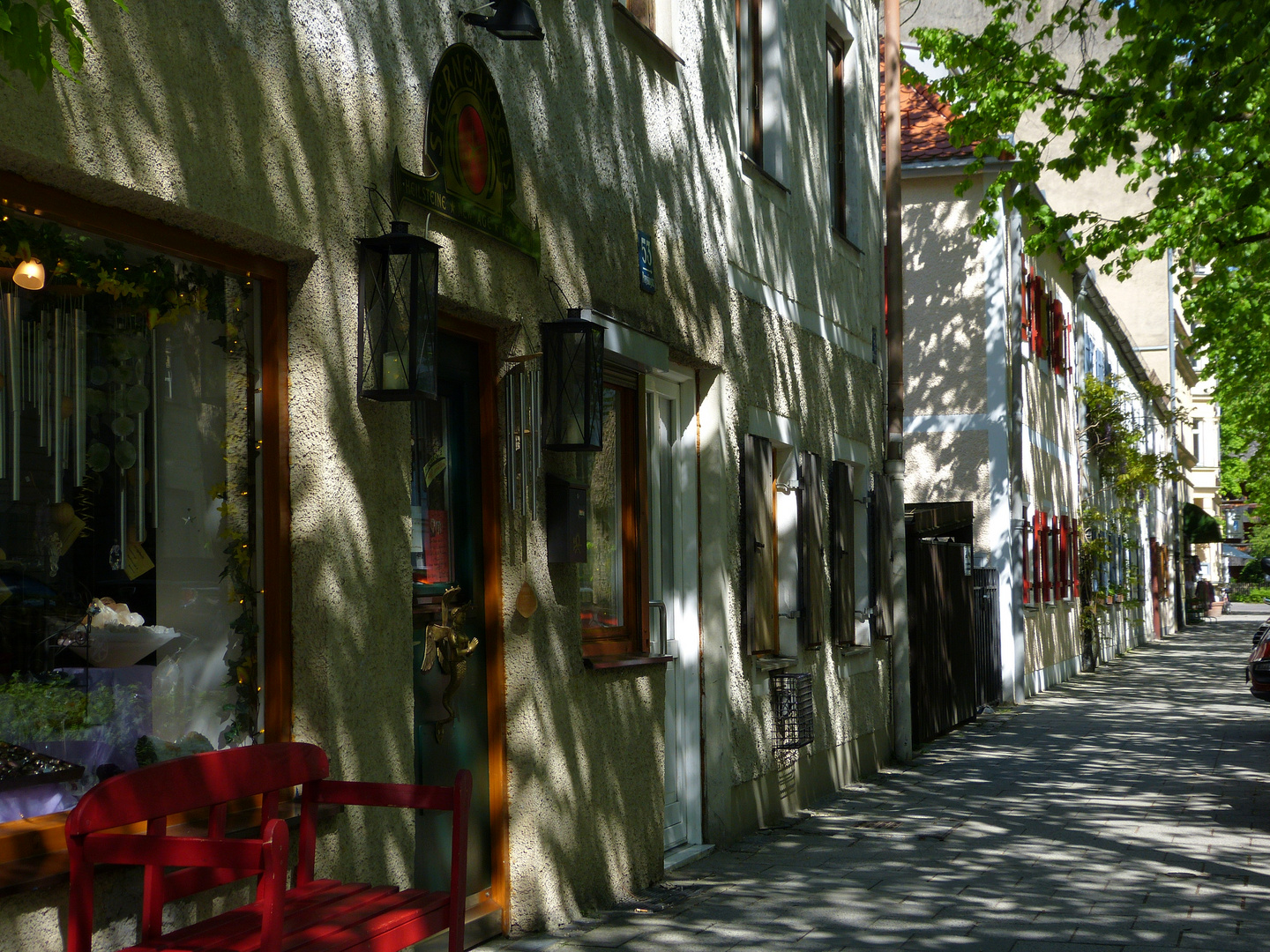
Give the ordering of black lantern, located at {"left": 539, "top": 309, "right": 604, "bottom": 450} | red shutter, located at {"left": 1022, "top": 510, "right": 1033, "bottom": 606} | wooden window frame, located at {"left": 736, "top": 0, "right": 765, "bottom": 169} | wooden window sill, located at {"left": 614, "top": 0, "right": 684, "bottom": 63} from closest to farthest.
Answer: black lantern, located at {"left": 539, "top": 309, "right": 604, "bottom": 450} → wooden window sill, located at {"left": 614, "top": 0, "right": 684, "bottom": 63} → wooden window frame, located at {"left": 736, "top": 0, "right": 765, "bottom": 169} → red shutter, located at {"left": 1022, "top": 510, "right": 1033, "bottom": 606}

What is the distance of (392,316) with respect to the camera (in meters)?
4.79

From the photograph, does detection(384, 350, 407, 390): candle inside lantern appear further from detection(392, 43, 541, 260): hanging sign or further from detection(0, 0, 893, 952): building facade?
detection(392, 43, 541, 260): hanging sign

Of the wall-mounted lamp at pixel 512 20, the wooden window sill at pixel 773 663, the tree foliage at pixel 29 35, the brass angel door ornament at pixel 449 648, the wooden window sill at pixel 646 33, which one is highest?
the wooden window sill at pixel 646 33

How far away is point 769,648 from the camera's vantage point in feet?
31.1

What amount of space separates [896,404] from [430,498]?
7784 millimetres

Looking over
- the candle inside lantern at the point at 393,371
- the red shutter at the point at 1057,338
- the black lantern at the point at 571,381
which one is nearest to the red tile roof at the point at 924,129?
the red shutter at the point at 1057,338

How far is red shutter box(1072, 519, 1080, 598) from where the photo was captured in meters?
24.3

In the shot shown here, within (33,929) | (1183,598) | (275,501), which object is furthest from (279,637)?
(1183,598)

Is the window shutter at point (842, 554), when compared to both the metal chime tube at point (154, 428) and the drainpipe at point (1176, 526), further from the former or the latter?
the drainpipe at point (1176, 526)

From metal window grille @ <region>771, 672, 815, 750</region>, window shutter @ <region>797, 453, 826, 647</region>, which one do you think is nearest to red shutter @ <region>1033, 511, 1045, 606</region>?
window shutter @ <region>797, 453, 826, 647</region>

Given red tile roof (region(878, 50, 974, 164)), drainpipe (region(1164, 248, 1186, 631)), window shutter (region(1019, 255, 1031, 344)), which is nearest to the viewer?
red tile roof (region(878, 50, 974, 164))

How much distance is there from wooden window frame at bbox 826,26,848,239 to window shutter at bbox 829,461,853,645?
2.14 meters

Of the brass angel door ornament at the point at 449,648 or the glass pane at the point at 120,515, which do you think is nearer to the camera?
the glass pane at the point at 120,515

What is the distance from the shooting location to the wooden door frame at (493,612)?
582cm
